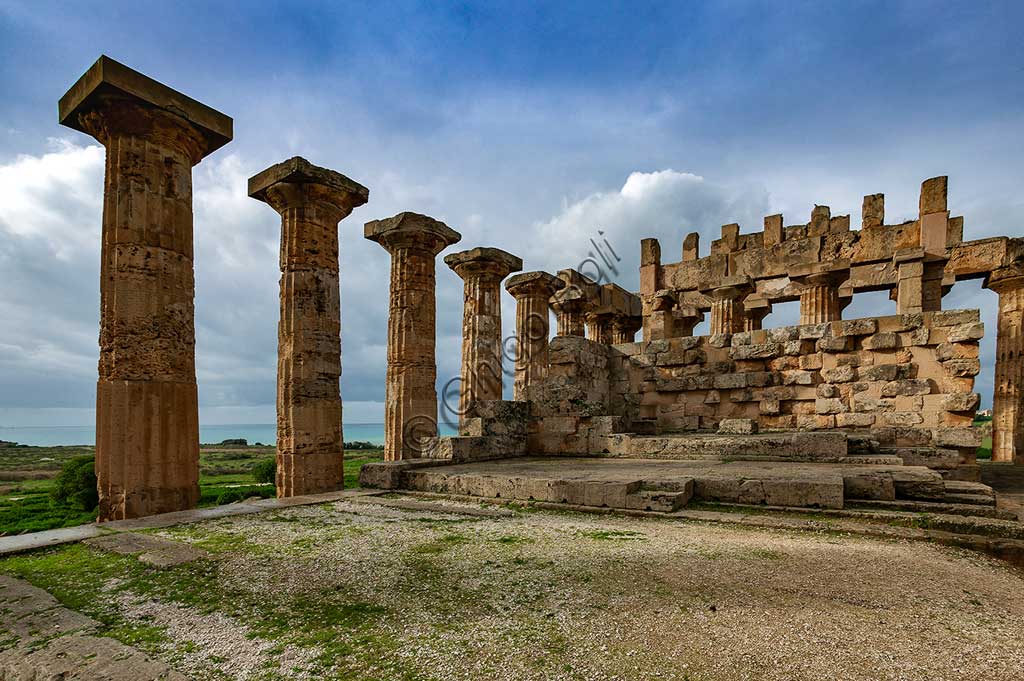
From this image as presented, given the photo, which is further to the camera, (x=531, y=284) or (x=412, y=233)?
(x=531, y=284)

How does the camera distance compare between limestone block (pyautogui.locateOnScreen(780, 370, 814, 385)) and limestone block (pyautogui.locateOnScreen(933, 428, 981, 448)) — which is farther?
limestone block (pyautogui.locateOnScreen(780, 370, 814, 385))

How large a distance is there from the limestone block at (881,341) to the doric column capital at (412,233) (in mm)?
9483

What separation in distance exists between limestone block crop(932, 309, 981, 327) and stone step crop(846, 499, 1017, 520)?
6.27 meters

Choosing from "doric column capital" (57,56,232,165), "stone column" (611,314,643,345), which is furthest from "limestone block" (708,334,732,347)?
"stone column" (611,314,643,345)

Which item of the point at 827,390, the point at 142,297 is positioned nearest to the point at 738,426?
the point at 827,390

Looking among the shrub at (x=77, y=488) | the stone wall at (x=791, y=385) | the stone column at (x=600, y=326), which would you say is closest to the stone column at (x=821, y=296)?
the stone wall at (x=791, y=385)

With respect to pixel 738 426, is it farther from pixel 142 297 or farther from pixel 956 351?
pixel 142 297

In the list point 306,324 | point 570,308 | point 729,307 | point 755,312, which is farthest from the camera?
point 755,312

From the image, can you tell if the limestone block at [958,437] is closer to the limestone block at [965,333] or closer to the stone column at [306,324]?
the limestone block at [965,333]

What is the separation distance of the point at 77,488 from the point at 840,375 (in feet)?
75.7

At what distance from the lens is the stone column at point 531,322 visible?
679 inches

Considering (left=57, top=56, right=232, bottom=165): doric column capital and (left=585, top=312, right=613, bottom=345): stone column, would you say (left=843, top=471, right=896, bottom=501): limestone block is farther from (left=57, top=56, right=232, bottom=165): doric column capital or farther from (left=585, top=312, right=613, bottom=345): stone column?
(left=585, top=312, right=613, bottom=345): stone column

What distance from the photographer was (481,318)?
15664mm

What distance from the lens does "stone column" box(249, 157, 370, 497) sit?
9.93 metres
